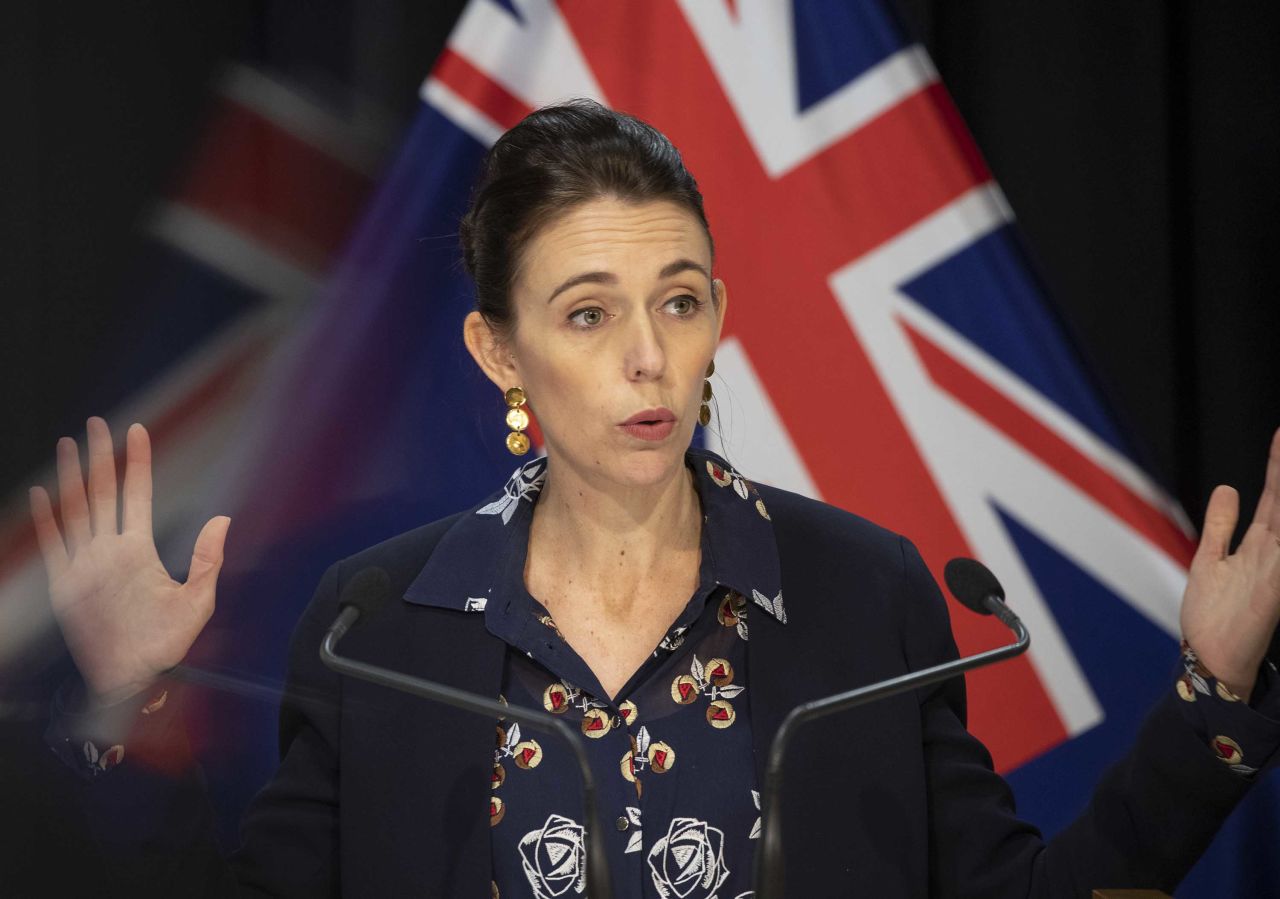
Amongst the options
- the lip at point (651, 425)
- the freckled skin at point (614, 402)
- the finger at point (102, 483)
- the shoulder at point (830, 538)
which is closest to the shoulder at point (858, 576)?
the shoulder at point (830, 538)

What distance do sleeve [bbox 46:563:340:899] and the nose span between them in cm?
45

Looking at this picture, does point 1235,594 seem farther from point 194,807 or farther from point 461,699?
point 194,807

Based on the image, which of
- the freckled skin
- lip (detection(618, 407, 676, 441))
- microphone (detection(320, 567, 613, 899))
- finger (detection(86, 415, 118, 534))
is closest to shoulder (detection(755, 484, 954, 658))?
the freckled skin

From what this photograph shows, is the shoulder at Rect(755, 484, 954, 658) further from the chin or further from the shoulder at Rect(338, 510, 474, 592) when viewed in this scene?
the shoulder at Rect(338, 510, 474, 592)

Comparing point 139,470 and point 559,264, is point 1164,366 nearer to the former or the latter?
point 559,264

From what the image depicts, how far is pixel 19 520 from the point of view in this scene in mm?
1823

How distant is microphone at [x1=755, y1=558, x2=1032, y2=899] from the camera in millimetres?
946

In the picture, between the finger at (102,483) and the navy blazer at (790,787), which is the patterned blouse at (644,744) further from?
the finger at (102,483)

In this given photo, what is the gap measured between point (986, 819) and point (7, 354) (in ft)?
4.62

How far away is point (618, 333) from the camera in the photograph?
1.34 meters

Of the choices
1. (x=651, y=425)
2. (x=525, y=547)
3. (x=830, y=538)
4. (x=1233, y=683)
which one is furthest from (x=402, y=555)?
(x=1233, y=683)

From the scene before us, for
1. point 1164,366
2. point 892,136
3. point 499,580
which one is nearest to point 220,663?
point 499,580

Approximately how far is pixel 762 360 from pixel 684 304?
616 mm

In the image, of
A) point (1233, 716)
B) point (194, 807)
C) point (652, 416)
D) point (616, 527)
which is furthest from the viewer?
point (616, 527)
